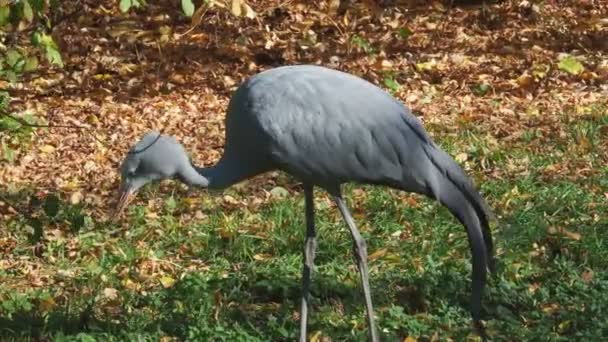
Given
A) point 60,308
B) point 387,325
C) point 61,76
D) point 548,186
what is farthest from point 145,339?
point 61,76

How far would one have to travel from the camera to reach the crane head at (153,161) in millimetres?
4738

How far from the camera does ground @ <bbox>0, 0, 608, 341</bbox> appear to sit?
5.28 metres

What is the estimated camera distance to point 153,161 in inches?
186

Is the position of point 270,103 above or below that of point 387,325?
above

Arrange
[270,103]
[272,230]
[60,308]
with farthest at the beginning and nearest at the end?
[272,230] < [60,308] < [270,103]

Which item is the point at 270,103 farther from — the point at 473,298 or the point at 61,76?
the point at 61,76

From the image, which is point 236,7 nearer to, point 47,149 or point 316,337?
point 316,337

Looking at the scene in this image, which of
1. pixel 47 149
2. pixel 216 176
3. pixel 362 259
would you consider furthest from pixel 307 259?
pixel 47 149

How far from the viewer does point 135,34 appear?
32.8ft

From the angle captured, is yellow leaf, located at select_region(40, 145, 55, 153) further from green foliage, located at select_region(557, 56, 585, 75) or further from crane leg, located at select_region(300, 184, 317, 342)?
green foliage, located at select_region(557, 56, 585, 75)

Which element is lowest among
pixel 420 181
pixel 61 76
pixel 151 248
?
pixel 61 76

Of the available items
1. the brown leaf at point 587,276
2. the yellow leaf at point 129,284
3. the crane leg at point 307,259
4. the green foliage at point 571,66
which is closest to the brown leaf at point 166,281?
the yellow leaf at point 129,284

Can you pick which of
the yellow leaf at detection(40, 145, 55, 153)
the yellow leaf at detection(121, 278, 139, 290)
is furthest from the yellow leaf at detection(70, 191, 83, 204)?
the yellow leaf at detection(121, 278, 139, 290)

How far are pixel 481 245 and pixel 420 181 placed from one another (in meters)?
0.35
